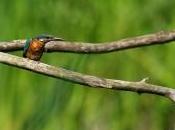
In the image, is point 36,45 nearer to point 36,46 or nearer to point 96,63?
point 36,46

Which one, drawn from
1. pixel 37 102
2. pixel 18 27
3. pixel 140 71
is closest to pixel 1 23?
pixel 18 27

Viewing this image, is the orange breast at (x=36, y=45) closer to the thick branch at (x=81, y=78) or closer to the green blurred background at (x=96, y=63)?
the thick branch at (x=81, y=78)

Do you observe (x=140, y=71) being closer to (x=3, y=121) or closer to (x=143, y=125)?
(x=143, y=125)

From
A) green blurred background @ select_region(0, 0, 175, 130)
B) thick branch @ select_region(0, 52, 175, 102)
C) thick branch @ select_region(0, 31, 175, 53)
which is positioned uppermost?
green blurred background @ select_region(0, 0, 175, 130)

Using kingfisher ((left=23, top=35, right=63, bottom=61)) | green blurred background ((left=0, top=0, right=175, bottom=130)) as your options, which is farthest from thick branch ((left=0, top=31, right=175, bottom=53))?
green blurred background ((left=0, top=0, right=175, bottom=130))

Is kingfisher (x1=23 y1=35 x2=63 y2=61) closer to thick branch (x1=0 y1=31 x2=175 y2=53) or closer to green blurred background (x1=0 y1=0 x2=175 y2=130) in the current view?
thick branch (x1=0 y1=31 x2=175 y2=53)
